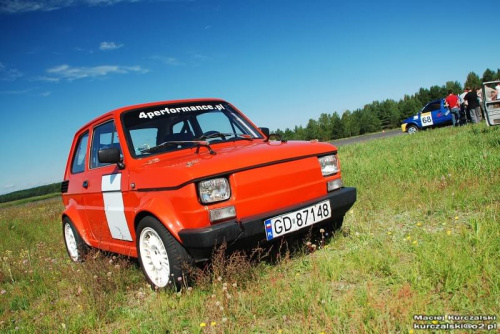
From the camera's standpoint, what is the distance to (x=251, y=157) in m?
3.17

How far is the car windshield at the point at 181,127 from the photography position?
154 inches

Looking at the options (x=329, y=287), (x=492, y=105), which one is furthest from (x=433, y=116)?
(x=329, y=287)

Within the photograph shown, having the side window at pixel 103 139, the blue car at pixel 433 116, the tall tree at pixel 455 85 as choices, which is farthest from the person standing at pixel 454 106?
the tall tree at pixel 455 85

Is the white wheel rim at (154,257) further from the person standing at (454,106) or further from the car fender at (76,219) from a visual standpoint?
the person standing at (454,106)

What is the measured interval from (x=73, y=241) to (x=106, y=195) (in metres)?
1.87

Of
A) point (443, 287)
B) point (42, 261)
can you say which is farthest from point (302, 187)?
point (42, 261)

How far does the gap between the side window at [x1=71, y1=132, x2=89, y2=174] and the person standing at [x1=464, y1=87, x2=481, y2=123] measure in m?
16.7

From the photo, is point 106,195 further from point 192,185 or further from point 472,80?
point 472,80

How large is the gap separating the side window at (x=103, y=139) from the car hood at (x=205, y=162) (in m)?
0.68

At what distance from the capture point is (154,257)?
132 inches

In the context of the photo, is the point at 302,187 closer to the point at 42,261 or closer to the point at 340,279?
the point at 340,279

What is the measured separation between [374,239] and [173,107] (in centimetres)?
258

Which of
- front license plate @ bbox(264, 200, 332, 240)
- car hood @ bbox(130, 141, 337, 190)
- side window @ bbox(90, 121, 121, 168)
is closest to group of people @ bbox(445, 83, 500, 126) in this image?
car hood @ bbox(130, 141, 337, 190)

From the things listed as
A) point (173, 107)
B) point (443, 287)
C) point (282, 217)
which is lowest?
point (443, 287)
